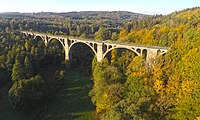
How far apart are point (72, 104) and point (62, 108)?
2204 millimetres

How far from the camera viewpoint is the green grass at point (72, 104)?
39250mm

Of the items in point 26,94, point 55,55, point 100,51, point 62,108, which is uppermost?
point 100,51

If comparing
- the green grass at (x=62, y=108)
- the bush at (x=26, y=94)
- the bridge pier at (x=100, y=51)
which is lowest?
the green grass at (x=62, y=108)

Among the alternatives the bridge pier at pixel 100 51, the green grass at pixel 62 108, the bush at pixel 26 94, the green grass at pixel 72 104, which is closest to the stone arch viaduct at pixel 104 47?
the bridge pier at pixel 100 51

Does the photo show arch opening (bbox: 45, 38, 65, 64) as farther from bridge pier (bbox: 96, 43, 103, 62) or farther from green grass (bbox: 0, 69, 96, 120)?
green grass (bbox: 0, 69, 96, 120)

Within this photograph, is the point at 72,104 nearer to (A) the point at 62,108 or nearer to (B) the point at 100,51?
(A) the point at 62,108

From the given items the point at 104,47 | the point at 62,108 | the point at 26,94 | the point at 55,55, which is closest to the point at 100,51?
the point at 104,47

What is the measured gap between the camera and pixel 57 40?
82.4m

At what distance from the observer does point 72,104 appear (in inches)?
1711

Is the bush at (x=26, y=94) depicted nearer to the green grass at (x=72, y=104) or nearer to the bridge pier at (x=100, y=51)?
the green grass at (x=72, y=104)

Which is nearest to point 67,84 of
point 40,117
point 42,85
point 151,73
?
point 42,85

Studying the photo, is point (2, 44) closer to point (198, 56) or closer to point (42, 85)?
point (42, 85)

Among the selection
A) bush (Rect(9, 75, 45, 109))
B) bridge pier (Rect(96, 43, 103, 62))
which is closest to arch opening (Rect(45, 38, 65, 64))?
bridge pier (Rect(96, 43, 103, 62))

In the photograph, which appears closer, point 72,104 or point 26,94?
point 26,94
